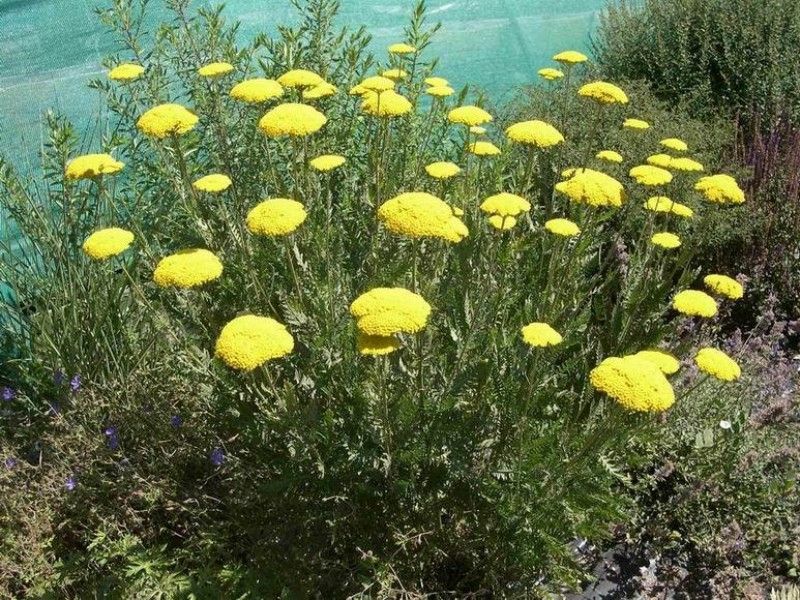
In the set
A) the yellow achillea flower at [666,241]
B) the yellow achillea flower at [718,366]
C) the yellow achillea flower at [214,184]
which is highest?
the yellow achillea flower at [214,184]

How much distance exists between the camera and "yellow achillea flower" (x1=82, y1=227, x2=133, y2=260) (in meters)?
2.20

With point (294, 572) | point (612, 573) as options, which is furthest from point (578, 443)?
point (294, 572)

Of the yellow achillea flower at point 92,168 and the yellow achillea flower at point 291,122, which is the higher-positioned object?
the yellow achillea flower at point 291,122

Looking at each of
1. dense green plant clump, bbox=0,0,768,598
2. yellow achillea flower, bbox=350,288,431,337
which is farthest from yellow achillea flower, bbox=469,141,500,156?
yellow achillea flower, bbox=350,288,431,337

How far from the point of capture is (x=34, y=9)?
441 cm

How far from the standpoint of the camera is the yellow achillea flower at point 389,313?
1815mm

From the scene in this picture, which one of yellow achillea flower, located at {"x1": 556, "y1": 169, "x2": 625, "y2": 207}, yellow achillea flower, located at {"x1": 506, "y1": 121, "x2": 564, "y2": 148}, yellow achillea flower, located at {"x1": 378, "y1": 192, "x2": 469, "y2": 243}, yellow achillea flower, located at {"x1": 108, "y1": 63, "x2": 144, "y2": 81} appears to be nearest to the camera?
yellow achillea flower, located at {"x1": 378, "y1": 192, "x2": 469, "y2": 243}

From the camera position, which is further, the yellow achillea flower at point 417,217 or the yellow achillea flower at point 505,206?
the yellow achillea flower at point 505,206

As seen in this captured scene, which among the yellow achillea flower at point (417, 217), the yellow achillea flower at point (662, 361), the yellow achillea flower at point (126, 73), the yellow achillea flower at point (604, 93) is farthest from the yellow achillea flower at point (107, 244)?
the yellow achillea flower at point (604, 93)

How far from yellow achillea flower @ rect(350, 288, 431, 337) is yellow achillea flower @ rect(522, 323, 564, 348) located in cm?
38

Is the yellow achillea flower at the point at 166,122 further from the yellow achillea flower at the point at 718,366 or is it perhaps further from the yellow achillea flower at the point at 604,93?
the yellow achillea flower at the point at 718,366

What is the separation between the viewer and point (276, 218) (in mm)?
2088

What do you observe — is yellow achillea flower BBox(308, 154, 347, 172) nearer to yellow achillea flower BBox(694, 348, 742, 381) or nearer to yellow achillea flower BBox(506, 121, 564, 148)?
yellow achillea flower BBox(506, 121, 564, 148)

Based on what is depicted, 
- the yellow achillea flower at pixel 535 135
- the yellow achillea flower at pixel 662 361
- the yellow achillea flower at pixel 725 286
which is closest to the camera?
the yellow achillea flower at pixel 662 361
